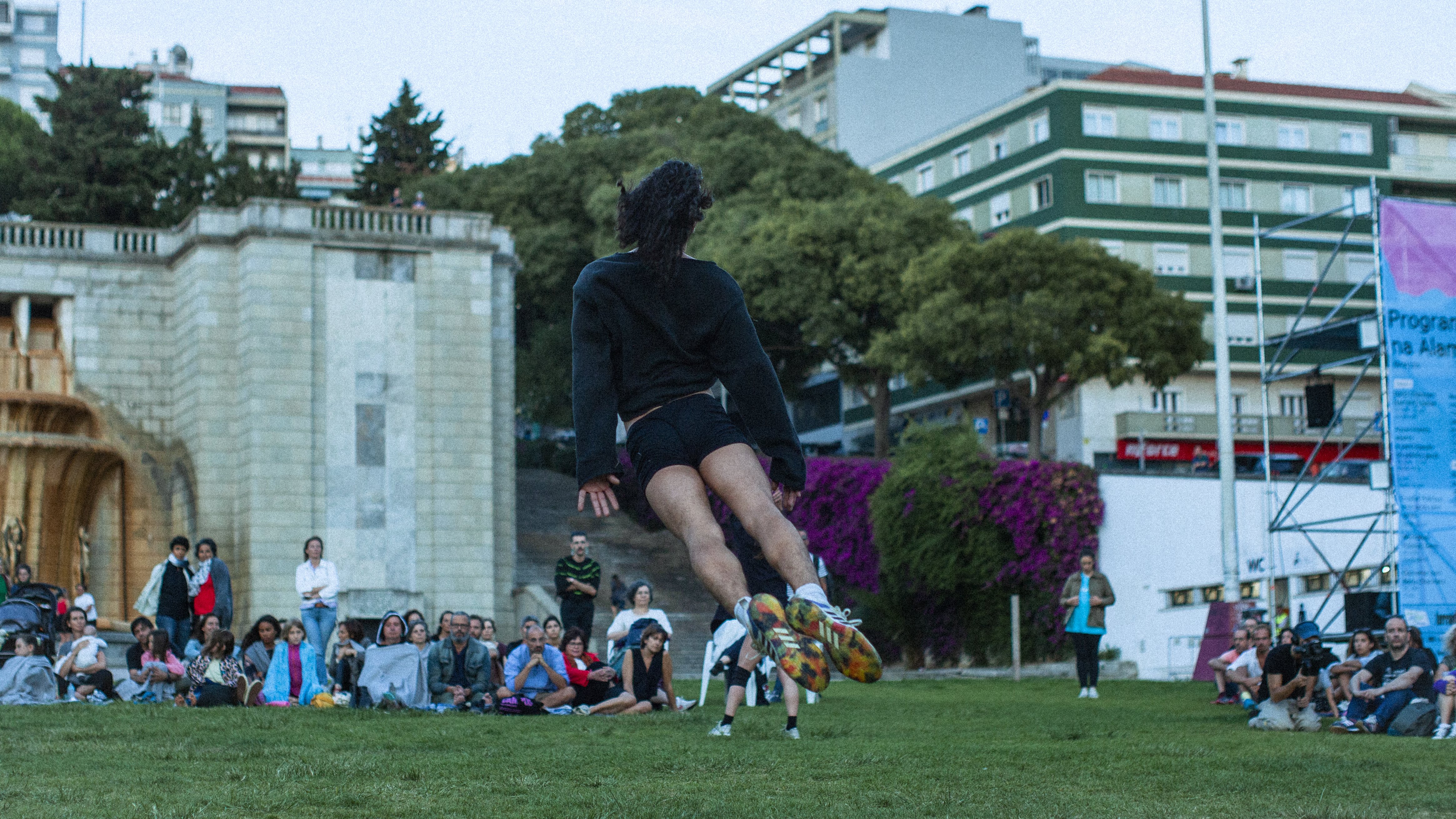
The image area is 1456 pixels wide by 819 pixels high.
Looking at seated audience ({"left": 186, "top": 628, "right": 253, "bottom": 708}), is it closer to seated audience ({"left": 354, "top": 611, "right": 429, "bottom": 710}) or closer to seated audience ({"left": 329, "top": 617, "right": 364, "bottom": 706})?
seated audience ({"left": 329, "top": 617, "right": 364, "bottom": 706})

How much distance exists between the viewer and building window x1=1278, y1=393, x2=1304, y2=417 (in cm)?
6316

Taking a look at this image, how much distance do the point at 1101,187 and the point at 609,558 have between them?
2906 centimetres

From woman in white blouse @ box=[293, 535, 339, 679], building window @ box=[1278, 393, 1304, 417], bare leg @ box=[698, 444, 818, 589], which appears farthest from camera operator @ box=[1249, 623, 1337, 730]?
building window @ box=[1278, 393, 1304, 417]

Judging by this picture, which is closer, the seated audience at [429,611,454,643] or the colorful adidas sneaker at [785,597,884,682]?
the colorful adidas sneaker at [785,597,884,682]

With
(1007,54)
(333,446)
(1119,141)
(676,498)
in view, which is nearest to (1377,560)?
(333,446)

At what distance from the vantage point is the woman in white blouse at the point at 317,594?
18781 mm

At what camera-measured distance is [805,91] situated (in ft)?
269

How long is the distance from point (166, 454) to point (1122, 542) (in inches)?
864

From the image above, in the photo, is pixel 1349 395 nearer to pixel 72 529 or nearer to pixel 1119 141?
pixel 72 529

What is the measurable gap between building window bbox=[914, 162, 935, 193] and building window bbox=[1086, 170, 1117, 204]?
28.1ft

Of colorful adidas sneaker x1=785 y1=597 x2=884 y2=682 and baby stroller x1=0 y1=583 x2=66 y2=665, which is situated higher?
colorful adidas sneaker x1=785 y1=597 x2=884 y2=682

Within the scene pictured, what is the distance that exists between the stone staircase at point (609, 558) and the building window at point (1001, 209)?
21799 mm

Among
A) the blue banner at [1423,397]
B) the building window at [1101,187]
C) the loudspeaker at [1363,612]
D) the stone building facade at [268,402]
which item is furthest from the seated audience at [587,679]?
the building window at [1101,187]

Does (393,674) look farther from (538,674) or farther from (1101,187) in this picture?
(1101,187)
